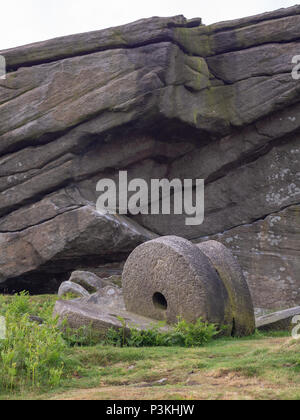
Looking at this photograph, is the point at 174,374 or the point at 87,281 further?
the point at 87,281

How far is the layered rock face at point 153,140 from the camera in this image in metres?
14.2

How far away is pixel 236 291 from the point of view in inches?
320

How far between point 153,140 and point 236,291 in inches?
326

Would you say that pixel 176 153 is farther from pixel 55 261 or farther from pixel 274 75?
pixel 55 261

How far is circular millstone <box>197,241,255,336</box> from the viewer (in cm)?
805

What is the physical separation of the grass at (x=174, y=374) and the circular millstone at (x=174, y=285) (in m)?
1.16

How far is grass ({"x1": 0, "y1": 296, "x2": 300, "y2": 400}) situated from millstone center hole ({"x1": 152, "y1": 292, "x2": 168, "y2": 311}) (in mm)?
2010

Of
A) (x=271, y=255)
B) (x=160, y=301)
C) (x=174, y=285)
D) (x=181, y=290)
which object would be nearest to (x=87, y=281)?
(x=160, y=301)

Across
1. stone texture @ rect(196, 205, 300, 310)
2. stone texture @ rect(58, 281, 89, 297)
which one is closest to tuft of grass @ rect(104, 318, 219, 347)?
stone texture @ rect(58, 281, 89, 297)

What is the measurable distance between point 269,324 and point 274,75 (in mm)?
8970

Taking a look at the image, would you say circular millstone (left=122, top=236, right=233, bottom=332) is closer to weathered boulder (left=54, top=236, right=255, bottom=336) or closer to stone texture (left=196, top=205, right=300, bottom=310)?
weathered boulder (left=54, top=236, right=255, bottom=336)

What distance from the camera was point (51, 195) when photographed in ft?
47.1

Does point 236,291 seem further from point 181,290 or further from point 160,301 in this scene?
point 160,301
